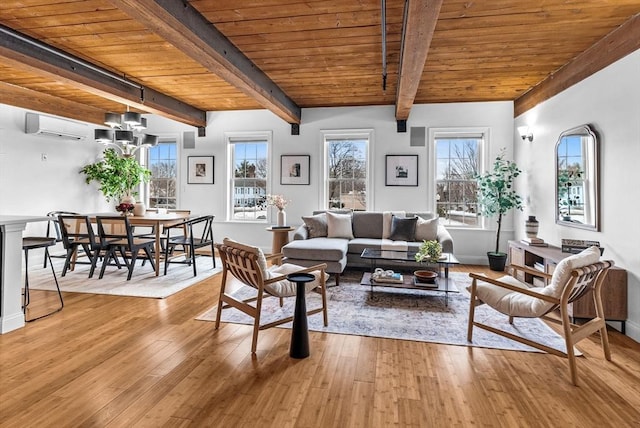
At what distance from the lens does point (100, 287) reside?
4.30 metres

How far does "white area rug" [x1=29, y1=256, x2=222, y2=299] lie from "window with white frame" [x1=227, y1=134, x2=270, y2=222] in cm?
169

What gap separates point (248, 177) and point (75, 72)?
334 cm

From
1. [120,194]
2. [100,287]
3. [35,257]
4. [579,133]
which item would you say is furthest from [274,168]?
[579,133]

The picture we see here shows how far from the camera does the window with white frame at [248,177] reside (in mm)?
6934

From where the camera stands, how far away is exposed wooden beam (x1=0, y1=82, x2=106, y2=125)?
5.27 m

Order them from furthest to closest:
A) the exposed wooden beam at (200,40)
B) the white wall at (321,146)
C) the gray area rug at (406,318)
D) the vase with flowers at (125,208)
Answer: the white wall at (321,146) → the vase with flowers at (125,208) → the gray area rug at (406,318) → the exposed wooden beam at (200,40)

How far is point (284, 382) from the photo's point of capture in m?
2.18

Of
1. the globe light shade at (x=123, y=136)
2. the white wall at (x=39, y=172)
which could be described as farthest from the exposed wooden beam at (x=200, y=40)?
the white wall at (x=39, y=172)

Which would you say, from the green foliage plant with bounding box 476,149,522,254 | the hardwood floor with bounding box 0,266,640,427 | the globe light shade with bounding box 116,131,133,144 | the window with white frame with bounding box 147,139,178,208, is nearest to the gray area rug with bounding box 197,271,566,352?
the hardwood floor with bounding box 0,266,640,427

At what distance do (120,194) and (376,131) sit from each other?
16.6 ft

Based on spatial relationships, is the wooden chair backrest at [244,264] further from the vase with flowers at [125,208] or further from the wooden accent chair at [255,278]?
the vase with flowers at [125,208]

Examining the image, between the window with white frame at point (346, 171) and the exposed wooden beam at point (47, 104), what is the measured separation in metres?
4.36

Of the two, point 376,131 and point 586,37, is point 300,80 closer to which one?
point 376,131

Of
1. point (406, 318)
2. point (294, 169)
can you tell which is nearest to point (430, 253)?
point (406, 318)
